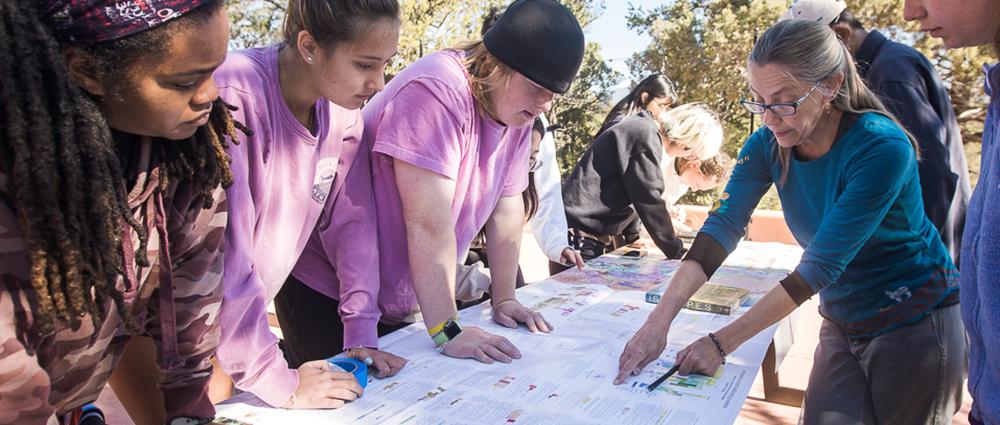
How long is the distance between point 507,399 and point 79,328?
31.1 inches

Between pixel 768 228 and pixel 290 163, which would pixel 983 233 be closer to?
pixel 290 163

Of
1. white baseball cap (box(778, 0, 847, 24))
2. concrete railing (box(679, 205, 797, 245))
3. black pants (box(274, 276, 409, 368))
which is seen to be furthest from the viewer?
concrete railing (box(679, 205, 797, 245))

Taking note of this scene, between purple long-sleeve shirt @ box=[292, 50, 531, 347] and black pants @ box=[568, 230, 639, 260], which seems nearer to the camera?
purple long-sleeve shirt @ box=[292, 50, 531, 347]

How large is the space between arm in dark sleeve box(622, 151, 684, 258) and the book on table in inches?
30.5

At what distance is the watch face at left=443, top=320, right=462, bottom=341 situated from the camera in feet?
5.67

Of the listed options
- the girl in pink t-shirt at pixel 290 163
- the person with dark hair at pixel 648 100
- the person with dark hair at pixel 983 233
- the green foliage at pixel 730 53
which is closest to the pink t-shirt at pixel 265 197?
the girl in pink t-shirt at pixel 290 163

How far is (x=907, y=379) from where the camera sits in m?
1.69

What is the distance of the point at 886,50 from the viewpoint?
2.62 metres

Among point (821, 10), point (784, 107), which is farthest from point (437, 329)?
point (821, 10)

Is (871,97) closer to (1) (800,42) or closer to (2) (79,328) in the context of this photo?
(1) (800,42)

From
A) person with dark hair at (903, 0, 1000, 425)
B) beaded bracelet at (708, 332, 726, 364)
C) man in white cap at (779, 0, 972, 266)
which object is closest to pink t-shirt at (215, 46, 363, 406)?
beaded bracelet at (708, 332, 726, 364)

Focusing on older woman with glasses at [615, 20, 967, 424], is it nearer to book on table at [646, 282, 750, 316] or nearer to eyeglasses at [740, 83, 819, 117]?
eyeglasses at [740, 83, 819, 117]

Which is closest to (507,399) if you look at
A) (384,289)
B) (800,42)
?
(384,289)

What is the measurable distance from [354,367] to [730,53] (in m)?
10.2
